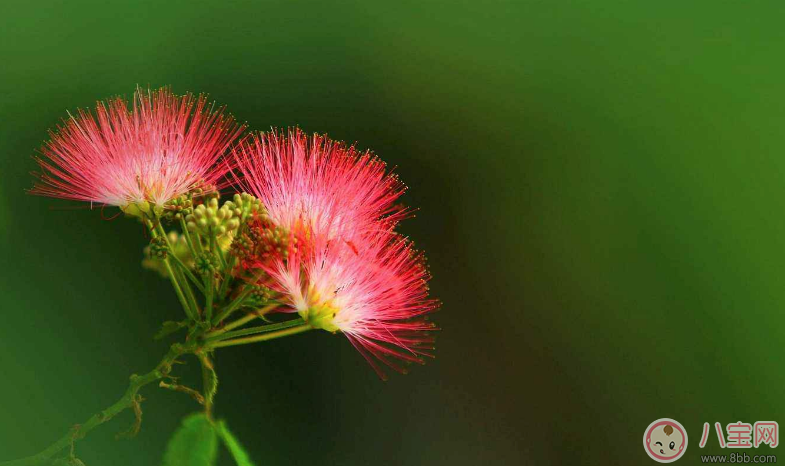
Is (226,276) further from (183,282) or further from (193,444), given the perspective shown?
(193,444)

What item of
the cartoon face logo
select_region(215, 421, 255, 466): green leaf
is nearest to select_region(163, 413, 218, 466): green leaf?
select_region(215, 421, 255, 466): green leaf

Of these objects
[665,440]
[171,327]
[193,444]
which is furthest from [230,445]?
[665,440]

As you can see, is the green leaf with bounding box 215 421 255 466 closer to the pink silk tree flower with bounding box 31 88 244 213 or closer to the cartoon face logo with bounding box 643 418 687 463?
the pink silk tree flower with bounding box 31 88 244 213

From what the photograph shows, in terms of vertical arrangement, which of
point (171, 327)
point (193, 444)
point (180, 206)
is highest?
point (180, 206)

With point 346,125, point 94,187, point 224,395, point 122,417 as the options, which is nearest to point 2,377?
point 122,417

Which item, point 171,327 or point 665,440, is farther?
point 665,440

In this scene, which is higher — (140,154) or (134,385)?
(140,154)
